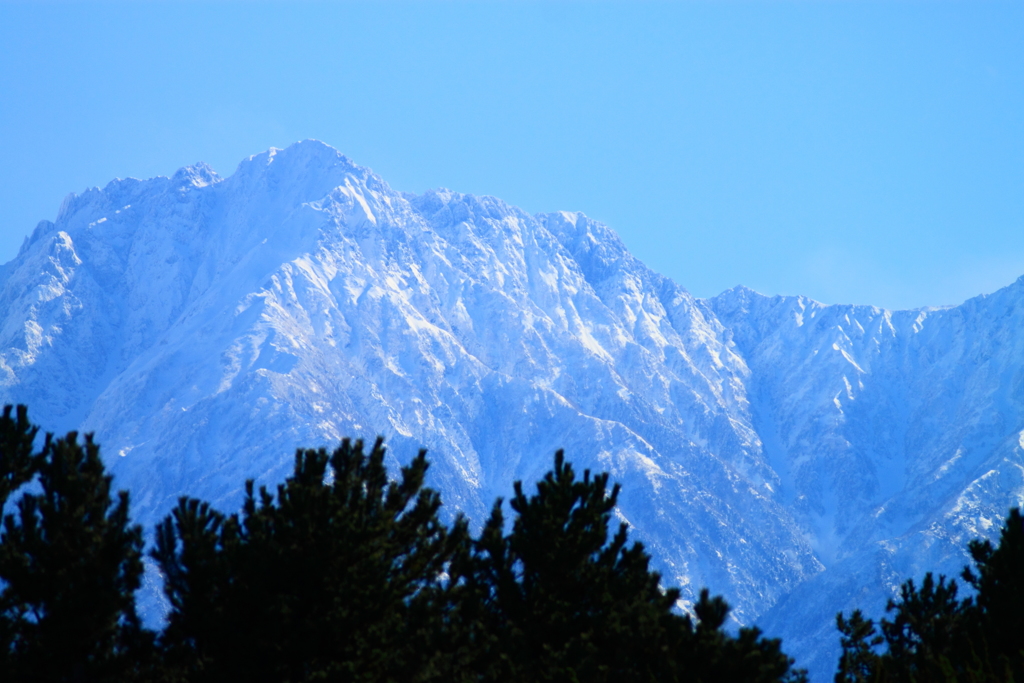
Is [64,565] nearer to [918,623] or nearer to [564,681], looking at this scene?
[564,681]

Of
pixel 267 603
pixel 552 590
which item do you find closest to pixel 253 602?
pixel 267 603

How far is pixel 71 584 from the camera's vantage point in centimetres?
3262

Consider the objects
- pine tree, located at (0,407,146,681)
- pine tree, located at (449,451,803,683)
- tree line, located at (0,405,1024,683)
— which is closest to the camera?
tree line, located at (0,405,1024,683)

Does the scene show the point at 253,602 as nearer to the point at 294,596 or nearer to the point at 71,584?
the point at 294,596

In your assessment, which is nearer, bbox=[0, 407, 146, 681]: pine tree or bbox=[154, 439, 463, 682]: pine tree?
bbox=[154, 439, 463, 682]: pine tree

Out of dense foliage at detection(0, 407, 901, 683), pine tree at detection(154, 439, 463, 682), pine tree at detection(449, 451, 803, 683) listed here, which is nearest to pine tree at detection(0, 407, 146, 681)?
dense foliage at detection(0, 407, 901, 683)

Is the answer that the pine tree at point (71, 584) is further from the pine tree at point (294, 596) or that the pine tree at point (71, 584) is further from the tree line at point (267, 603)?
the pine tree at point (294, 596)

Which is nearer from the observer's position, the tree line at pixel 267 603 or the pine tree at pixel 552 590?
the tree line at pixel 267 603

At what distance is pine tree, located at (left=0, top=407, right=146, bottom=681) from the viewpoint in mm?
32375

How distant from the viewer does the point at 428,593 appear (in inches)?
1431

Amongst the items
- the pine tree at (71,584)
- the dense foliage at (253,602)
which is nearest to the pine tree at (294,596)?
the dense foliage at (253,602)

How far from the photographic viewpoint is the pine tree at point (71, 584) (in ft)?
106

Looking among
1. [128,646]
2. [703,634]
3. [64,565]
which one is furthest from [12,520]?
[703,634]

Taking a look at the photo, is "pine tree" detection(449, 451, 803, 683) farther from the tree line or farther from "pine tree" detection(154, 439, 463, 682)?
"pine tree" detection(154, 439, 463, 682)
